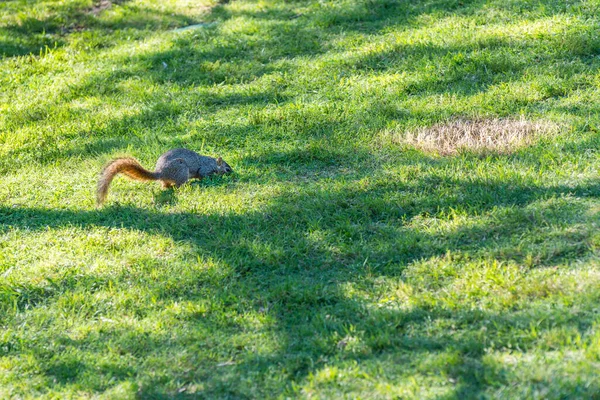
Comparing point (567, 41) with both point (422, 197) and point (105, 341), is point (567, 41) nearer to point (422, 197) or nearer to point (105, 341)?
point (422, 197)

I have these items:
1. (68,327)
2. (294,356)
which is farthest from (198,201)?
(294,356)

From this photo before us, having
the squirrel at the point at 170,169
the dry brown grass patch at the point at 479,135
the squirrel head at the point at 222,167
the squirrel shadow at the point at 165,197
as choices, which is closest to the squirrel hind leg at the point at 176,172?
the squirrel at the point at 170,169

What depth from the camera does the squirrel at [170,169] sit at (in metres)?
6.66

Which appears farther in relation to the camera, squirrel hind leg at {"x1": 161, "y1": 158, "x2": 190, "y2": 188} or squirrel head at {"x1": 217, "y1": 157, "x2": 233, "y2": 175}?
squirrel head at {"x1": 217, "y1": 157, "x2": 233, "y2": 175}

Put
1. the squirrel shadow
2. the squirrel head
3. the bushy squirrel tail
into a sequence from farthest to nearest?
the squirrel head
the squirrel shadow
the bushy squirrel tail

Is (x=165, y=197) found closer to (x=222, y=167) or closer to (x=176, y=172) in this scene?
Result: (x=176, y=172)

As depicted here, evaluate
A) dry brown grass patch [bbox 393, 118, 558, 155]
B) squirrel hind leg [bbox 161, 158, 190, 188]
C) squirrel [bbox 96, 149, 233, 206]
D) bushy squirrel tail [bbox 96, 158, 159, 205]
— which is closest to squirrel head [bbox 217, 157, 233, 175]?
squirrel [bbox 96, 149, 233, 206]

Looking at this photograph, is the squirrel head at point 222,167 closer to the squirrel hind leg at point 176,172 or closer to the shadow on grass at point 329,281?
the squirrel hind leg at point 176,172

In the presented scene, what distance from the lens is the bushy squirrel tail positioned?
6629mm

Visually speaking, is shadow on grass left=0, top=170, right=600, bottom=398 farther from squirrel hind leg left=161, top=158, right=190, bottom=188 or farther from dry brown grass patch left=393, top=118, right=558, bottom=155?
dry brown grass patch left=393, top=118, right=558, bottom=155

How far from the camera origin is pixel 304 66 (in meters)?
9.55

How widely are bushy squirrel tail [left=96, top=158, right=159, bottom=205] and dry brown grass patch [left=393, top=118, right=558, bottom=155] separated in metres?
2.42

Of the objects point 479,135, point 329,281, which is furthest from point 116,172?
point 479,135

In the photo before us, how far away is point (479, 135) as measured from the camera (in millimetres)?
7137
